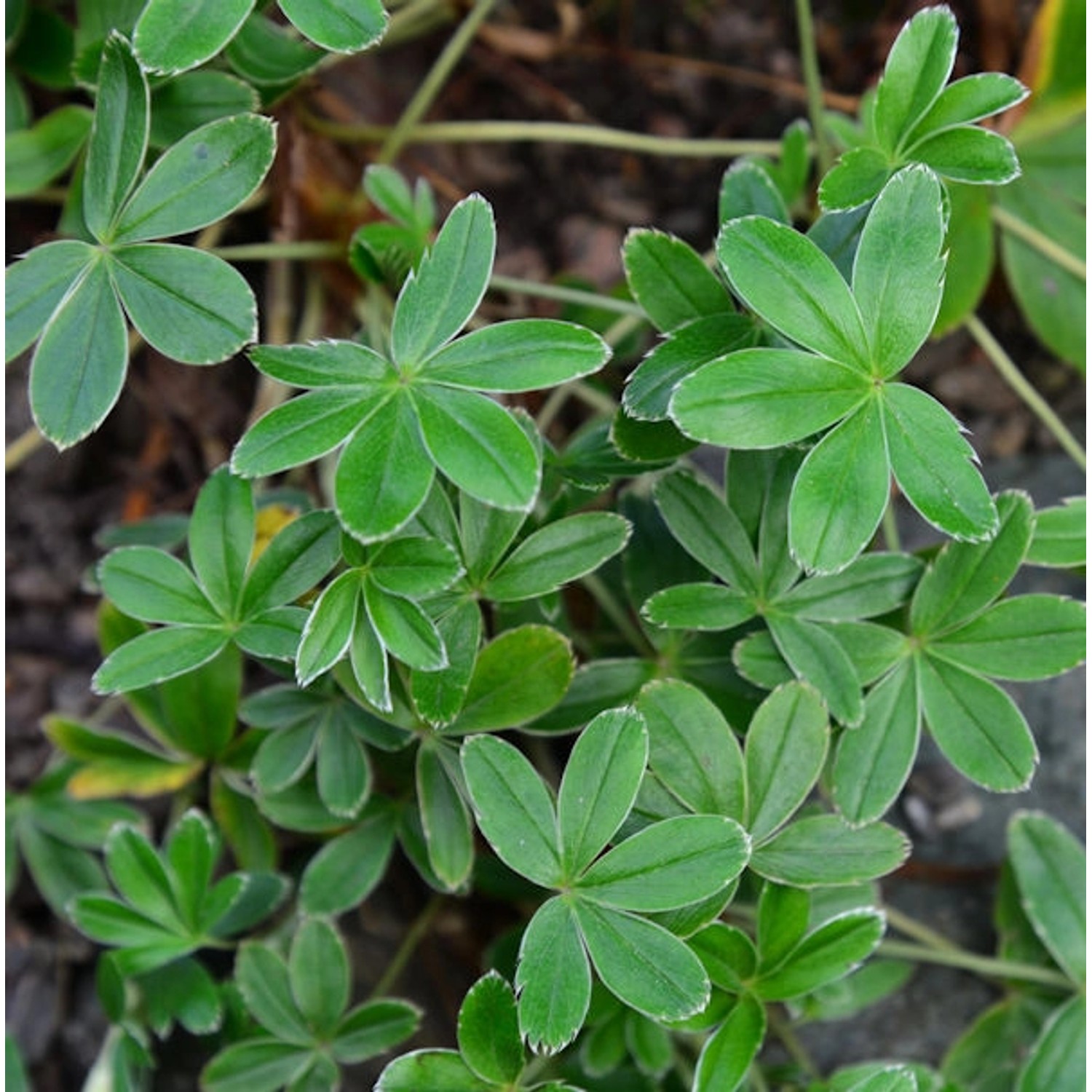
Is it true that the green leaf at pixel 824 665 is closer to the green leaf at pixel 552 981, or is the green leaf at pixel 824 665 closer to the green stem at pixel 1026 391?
the green leaf at pixel 552 981

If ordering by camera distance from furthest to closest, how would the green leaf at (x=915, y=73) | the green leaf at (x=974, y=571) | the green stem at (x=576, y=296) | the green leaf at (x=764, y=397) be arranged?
the green stem at (x=576, y=296) < the green leaf at (x=974, y=571) < the green leaf at (x=915, y=73) < the green leaf at (x=764, y=397)

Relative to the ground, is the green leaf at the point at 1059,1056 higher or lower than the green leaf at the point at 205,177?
lower

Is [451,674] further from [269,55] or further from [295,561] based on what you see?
[269,55]

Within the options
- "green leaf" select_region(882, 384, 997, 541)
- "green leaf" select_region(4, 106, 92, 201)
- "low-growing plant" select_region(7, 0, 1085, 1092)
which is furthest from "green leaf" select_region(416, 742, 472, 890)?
"green leaf" select_region(4, 106, 92, 201)

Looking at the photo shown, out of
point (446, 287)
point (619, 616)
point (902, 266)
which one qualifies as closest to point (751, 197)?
point (902, 266)

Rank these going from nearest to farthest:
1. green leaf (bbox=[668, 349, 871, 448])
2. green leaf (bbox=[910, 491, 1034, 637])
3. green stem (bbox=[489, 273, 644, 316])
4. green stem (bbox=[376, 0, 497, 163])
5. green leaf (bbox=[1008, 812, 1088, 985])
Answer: green leaf (bbox=[668, 349, 871, 448]) < green leaf (bbox=[910, 491, 1034, 637]) < green stem (bbox=[489, 273, 644, 316]) < green leaf (bbox=[1008, 812, 1088, 985]) < green stem (bbox=[376, 0, 497, 163])

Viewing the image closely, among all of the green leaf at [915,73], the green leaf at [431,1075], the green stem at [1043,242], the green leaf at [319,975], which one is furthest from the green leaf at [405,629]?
the green stem at [1043,242]

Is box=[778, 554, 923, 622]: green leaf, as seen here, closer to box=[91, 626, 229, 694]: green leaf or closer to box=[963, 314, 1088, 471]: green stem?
box=[963, 314, 1088, 471]: green stem
